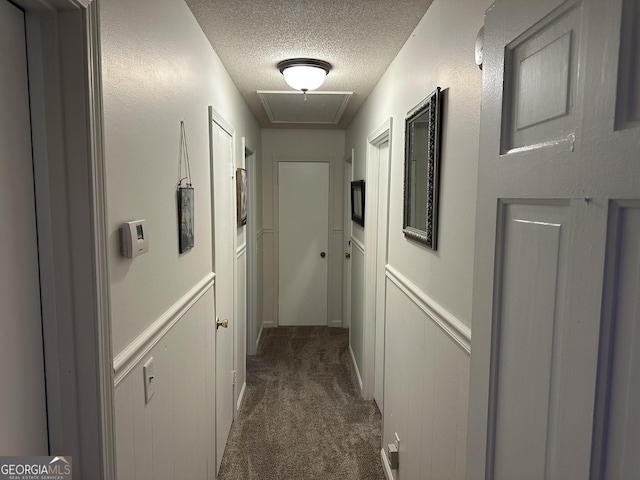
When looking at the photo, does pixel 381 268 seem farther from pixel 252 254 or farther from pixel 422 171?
pixel 252 254

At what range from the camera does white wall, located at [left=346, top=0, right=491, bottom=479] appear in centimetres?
133

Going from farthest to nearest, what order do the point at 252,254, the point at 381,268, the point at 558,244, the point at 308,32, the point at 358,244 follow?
1. the point at 252,254
2. the point at 358,244
3. the point at 381,268
4. the point at 308,32
5. the point at 558,244

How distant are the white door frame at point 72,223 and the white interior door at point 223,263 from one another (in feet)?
4.02

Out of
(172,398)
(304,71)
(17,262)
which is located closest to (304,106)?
(304,71)

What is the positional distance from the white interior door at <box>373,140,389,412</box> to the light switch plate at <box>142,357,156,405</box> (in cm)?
160

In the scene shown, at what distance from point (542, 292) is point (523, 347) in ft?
0.40

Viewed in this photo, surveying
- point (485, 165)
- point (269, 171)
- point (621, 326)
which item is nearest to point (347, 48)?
point (485, 165)

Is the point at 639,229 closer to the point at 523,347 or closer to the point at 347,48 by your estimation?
the point at 523,347

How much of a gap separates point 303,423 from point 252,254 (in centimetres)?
166

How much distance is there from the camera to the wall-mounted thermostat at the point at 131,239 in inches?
44.0

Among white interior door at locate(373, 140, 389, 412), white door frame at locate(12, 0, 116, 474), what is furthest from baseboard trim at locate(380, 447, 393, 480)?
white door frame at locate(12, 0, 116, 474)

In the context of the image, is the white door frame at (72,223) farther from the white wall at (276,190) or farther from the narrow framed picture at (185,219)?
the white wall at (276,190)

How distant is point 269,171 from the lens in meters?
4.75

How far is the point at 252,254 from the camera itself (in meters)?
4.04
